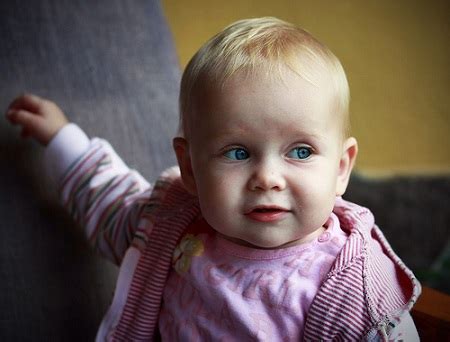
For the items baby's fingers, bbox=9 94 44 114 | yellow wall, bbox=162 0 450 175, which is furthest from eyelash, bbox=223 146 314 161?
yellow wall, bbox=162 0 450 175

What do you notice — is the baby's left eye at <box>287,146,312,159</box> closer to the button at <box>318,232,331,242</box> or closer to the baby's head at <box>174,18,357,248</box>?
the baby's head at <box>174,18,357,248</box>

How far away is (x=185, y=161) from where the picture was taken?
753 millimetres

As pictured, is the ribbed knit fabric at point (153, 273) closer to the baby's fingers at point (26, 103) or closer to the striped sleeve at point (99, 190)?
the striped sleeve at point (99, 190)

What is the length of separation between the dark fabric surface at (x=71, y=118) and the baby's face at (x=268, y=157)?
0.27m

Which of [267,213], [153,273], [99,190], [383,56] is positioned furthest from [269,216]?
[383,56]

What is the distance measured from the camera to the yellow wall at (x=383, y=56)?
1825mm

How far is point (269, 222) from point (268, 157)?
0.07 m

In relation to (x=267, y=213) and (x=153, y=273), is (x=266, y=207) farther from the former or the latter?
(x=153, y=273)

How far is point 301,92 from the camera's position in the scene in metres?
0.64

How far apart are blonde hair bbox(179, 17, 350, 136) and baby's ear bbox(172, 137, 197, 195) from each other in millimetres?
41

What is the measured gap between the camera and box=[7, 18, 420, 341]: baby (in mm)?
649

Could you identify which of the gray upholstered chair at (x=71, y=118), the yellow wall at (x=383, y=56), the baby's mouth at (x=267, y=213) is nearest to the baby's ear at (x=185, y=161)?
the baby's mouth at (x=267, y=213)

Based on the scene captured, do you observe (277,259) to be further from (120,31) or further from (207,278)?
(120,31)

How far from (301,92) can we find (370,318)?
0.79 ft
